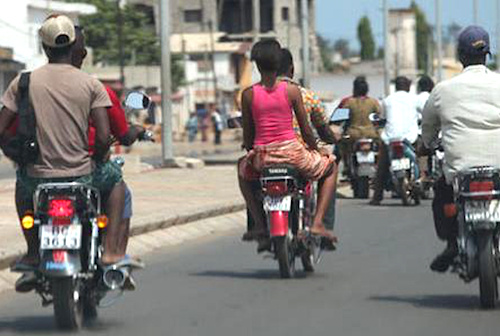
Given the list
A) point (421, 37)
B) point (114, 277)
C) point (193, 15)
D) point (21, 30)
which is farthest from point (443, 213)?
point (421, 37)

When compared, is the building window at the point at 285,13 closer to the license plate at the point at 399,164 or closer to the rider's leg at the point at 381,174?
the rider's leg at the point at 381,174

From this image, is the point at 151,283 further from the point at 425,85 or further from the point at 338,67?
the point at 338,67

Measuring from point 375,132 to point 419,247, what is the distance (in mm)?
7545

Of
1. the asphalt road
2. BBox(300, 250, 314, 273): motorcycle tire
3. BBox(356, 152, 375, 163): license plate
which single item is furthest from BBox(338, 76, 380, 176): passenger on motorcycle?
BBox(300, 250, 314, 273): motorcycle tire

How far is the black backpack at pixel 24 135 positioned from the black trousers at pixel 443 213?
274 centimetres

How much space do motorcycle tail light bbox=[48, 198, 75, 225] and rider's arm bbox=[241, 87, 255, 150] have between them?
333 cm

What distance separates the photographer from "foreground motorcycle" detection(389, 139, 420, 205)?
20.8 metres

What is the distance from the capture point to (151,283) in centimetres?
1211

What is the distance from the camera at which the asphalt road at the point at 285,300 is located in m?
9.44

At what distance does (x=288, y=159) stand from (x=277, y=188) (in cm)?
27

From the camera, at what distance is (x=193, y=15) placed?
122 meters

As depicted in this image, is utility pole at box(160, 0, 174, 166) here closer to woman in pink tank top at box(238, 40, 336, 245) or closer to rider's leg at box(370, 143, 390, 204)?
rider's leg at box(370, 143, 390, 204)

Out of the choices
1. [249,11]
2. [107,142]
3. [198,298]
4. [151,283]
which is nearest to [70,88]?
[107,142]

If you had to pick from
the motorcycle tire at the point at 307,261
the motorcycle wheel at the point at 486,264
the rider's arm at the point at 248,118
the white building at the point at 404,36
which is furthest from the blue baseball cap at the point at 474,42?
the white building at the point at 404,36
